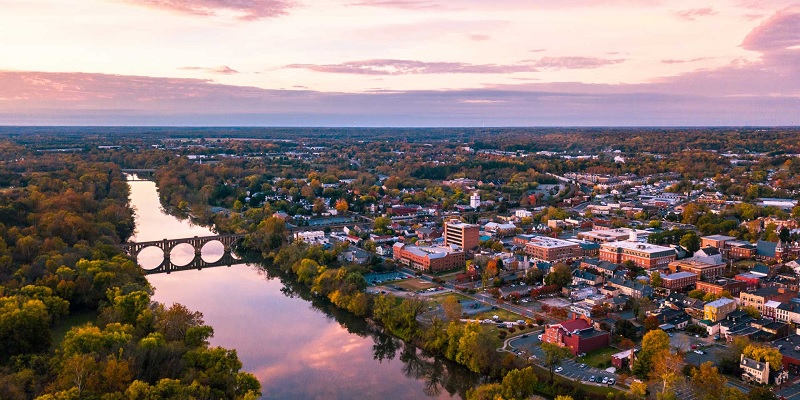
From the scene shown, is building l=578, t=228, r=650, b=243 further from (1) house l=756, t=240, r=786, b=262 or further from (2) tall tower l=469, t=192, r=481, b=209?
(2) tall tower l=469, t=192, r=481, b=209

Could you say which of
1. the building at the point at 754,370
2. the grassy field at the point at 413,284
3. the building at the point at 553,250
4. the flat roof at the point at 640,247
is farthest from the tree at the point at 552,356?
the flat roof at the point at 640,247

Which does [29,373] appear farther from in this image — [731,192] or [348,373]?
[731,192]

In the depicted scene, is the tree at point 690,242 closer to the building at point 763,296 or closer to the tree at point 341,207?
the building at point 763,296

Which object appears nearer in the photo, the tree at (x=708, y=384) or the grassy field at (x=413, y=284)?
the tree at (x=708, y=384)

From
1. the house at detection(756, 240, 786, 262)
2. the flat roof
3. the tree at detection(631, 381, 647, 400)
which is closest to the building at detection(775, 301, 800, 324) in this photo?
the flat roof

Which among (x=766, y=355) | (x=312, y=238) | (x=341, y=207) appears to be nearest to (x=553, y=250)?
(x=312, y=238)
